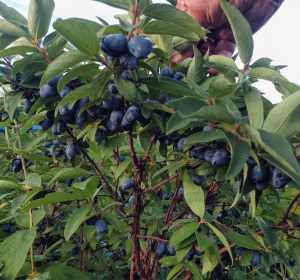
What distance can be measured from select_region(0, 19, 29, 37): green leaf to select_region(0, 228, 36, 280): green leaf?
0.47 meters

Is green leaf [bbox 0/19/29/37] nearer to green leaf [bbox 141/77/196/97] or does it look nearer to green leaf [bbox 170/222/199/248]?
green leaf [bbox 141/77/196/97]

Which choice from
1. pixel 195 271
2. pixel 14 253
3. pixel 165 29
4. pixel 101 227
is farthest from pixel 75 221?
pixel 165 29

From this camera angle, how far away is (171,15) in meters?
0.62

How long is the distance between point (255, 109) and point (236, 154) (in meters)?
0.10

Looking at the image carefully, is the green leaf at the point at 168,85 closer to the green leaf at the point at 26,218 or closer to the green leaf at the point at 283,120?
the green leaf at the point at 283,120

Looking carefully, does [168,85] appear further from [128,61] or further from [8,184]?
[8,184]

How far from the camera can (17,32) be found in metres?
0.74

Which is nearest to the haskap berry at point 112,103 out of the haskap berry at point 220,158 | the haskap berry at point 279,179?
the haskap berry at point 220,158

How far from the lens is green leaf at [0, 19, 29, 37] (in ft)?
2.32

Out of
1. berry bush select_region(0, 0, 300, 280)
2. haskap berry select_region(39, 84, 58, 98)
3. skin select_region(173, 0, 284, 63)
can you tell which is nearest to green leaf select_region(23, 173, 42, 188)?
berry bush select_region(0, 0, 300, 280)

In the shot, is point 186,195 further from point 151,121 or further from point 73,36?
point 73,36

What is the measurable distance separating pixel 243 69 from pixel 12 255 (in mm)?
653

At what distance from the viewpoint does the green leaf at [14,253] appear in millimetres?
879

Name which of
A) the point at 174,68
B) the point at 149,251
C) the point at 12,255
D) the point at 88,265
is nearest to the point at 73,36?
the point at 174,68
